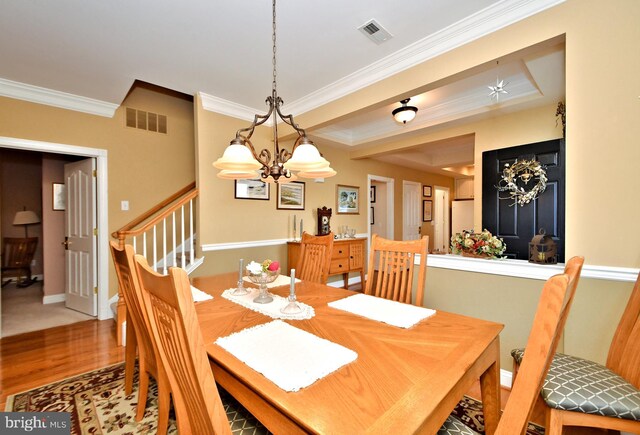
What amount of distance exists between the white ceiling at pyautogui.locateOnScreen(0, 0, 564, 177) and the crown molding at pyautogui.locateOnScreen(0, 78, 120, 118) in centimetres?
3

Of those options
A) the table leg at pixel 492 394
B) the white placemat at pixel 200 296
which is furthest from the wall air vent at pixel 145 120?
the table leg at pixel 492 394

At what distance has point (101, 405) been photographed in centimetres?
181

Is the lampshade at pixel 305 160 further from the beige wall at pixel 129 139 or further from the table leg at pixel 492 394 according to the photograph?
the beige wall at pixel 129 139

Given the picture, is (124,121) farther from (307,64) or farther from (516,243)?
(516,243)

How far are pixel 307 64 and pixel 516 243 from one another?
281 centimetres

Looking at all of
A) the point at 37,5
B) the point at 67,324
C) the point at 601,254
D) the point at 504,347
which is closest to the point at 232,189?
the point at 37,5

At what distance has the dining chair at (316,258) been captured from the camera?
7.56 ft

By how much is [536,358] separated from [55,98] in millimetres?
4556

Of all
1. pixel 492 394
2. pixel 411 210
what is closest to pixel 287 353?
pixel 492 394

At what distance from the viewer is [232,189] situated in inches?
140

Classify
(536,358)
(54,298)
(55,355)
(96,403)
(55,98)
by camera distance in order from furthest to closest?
1. (54,298)
2. (55,98)
3. (55,355)
4. (96,403)
5. (536,358)

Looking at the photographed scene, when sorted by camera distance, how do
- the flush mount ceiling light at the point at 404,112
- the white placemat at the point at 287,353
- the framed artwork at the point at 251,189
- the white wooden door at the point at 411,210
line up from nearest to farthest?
the white placemat at the point at 287,353 → the flush mount ceiling light at the point at 404,112 → the framed artwork at the point at 251,189 → the white wooden door at the point at 411,210

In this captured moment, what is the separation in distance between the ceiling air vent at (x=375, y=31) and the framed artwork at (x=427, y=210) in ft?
17.3

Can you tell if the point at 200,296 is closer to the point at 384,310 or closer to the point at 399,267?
the point at 384,310
